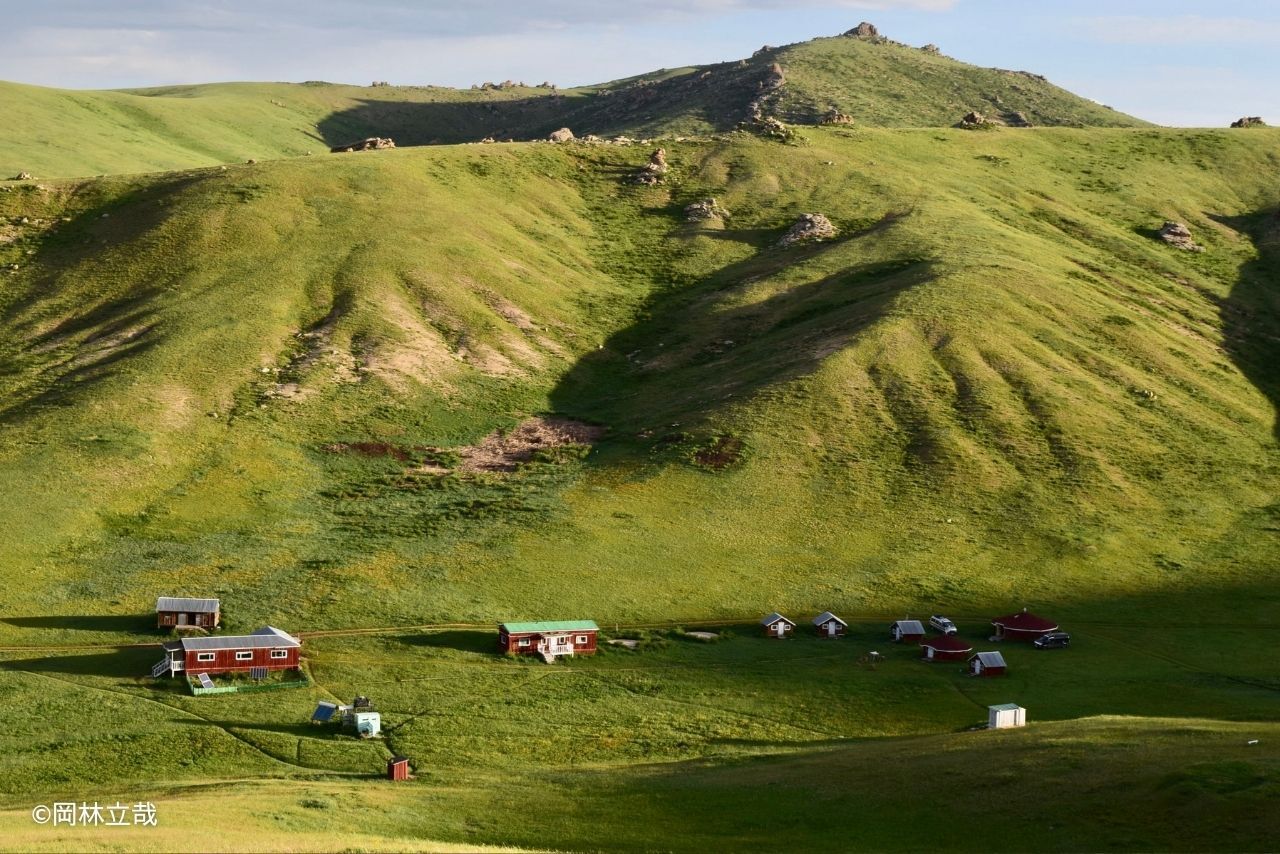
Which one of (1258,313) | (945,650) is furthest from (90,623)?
(1258,313)

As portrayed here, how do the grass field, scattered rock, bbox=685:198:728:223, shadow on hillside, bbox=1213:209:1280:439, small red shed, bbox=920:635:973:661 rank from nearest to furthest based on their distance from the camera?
the grass field < small red shed, bbox=920:635:973:661 < shadow on hillside, bbox=1213:209:1280:439 < scattered rock, bbox=685:198:728:223

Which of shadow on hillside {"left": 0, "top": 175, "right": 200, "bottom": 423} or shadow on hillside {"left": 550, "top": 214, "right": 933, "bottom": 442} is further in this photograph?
shadow on hillside {"left": 550, "top": 214, "right": 933, "bottom": 442}

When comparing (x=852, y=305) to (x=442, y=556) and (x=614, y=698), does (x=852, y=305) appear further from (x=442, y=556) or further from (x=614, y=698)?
(x=614, y=698)

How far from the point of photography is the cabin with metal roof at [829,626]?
9025cm

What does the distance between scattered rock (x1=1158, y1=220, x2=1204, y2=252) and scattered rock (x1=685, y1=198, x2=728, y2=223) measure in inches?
2608

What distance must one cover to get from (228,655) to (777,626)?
37.4 m

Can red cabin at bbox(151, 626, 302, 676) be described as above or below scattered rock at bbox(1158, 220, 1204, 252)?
below

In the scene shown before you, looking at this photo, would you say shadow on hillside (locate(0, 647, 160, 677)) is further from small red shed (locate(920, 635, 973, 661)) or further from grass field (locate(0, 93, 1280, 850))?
small red shed (locate(920, 635, 973, 661))

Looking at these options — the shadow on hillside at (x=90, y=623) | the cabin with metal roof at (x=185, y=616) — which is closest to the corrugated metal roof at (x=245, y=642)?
the cabin with metal roof at (x=185, y=616)

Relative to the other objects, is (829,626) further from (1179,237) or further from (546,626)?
(1179,237)

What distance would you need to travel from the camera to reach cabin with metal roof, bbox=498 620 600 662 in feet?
276

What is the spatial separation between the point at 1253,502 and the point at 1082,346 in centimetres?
2879

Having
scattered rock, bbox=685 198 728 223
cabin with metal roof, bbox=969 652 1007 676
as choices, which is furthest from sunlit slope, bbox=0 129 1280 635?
cabin with metal roof, bbox=969 652 1007 676

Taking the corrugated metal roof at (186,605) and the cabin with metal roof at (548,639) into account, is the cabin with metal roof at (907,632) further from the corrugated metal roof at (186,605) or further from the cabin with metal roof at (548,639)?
the corrugated metal roof at (186,605)
